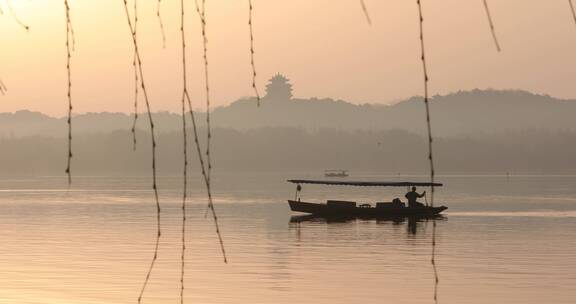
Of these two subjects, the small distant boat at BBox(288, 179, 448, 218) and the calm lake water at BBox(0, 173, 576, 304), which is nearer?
the calm lake water at BBox(0, 173, 576, 304)

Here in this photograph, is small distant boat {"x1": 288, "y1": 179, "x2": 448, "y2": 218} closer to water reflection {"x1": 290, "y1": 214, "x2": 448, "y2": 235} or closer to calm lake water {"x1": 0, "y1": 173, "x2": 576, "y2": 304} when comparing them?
water reflection {"x1": 290, "y1": 214, "x2": 448, "y2": 235}

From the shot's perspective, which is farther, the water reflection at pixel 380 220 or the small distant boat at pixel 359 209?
the water reflection at pixel 380 220

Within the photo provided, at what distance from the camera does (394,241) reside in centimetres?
9212

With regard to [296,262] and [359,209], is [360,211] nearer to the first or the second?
[359,209]


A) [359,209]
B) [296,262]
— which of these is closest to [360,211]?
[359,209]

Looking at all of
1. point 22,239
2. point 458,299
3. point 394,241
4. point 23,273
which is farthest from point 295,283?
point 22,239

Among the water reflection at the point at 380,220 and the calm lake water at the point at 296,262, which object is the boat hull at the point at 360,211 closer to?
the water reflection at the point at 380,220

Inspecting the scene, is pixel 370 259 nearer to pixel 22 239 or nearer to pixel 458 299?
pixel 458 299

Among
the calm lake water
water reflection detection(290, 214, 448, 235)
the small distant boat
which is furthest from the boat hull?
the calm lake water

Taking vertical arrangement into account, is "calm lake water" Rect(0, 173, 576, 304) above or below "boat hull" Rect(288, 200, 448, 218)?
below

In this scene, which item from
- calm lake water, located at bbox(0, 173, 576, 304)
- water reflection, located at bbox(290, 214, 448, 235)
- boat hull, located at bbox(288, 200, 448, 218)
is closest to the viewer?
calm lake water, located at bbox(0, 173, 576, 304)

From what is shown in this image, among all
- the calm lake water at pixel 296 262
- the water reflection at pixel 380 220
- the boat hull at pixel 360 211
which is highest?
the boat hull at pixel 360 211

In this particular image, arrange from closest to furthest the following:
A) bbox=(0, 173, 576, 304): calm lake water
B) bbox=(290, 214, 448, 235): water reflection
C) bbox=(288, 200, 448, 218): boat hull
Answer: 1. bbox=(0, 173, 576, 304): calm lake water
2. bbox=(288, 200, 448, 218): boat hull
3. bbox=(290, 214, 448, 235): water reflection

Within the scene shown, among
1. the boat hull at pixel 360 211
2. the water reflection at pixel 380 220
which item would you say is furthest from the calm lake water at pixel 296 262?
the boat hull at pixel 360 211
